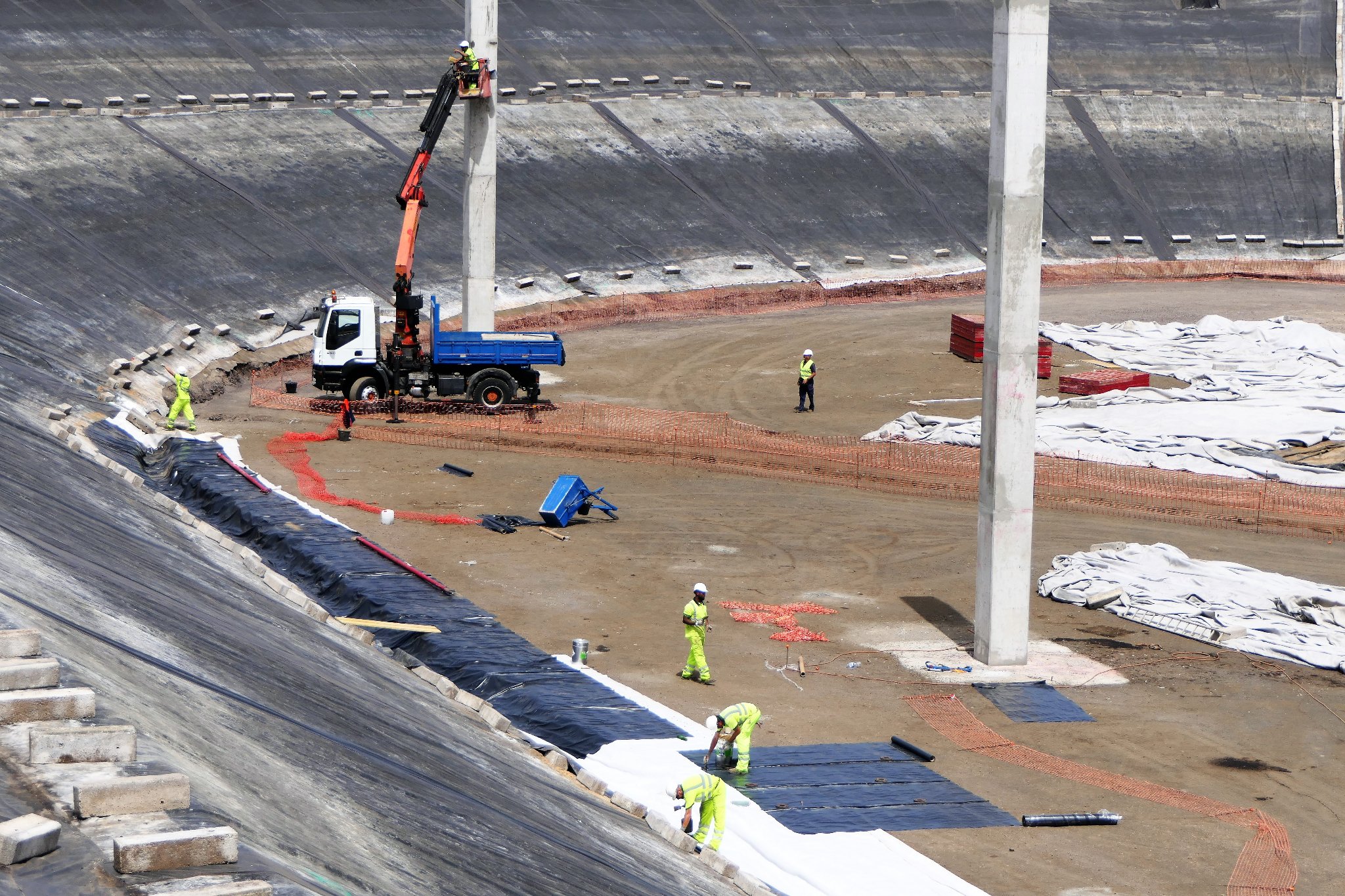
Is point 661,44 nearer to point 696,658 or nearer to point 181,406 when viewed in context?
point 181,406

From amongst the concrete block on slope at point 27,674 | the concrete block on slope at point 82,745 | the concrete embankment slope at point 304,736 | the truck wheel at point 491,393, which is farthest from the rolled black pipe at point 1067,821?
the truck wheel at point 491,393

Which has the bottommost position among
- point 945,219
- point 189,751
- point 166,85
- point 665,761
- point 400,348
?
point 665,761

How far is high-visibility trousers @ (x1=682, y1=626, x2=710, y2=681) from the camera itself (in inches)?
806

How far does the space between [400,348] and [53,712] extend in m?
25.3

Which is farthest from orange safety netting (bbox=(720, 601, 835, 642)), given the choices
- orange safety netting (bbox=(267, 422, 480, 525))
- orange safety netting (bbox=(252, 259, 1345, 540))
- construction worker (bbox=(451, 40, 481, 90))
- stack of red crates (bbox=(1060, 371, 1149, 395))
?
construction worker (bbox=(451, 40, 481, 90))

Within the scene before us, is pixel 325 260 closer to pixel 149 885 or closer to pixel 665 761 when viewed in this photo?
pixel 665 761

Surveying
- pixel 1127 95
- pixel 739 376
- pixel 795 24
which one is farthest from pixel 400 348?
pixel 1127 95

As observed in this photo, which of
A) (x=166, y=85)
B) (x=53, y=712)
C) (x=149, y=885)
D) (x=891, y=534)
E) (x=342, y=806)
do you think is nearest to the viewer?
(x=149, y=885)

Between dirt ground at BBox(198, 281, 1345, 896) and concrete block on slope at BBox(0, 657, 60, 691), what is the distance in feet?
28.2

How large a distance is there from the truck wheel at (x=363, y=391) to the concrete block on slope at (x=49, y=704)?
25024mm

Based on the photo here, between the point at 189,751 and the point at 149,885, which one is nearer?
the point at 149,885

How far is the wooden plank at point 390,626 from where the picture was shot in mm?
21109

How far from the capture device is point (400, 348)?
36.6m

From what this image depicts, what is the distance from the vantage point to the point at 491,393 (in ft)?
121
